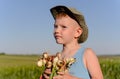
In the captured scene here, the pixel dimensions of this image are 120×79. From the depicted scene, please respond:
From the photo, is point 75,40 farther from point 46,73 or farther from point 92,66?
point 46,73

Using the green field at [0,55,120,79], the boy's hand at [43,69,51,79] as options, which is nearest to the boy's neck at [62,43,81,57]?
the boy's hand at [43,69,51,79]

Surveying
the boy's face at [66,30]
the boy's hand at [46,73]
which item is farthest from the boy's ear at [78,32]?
the boy's hand at [46,73]

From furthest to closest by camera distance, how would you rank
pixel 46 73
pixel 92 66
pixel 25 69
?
1. pixel 25 69
2. pixel 92 66
3. pixel 46 73

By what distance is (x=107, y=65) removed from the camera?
2754mm

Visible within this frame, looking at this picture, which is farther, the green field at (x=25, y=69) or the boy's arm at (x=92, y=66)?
the green field at (x=25, y=69)

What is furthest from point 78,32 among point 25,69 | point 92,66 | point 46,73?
point 25,69

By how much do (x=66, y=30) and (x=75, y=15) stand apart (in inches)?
2.9

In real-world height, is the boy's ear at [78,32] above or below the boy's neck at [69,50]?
above

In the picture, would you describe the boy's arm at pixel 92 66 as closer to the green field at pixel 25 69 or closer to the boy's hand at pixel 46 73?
the boy's hand at pixel 46 73

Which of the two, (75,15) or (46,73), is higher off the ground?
(75,15)

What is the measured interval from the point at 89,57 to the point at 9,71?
1572 millimetres

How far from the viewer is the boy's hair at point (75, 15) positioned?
1230mm

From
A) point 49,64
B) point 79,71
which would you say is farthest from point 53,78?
point 79,71

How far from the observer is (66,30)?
1198 mm
